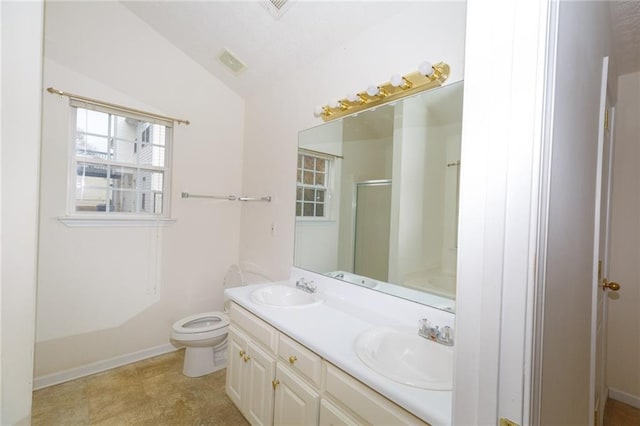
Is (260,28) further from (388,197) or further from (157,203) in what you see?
(157,203)

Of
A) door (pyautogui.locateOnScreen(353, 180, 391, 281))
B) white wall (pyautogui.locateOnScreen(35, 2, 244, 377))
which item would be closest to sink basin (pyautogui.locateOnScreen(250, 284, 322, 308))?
door (pyautogui.locateOnScreen(353, 180, 391, 281))

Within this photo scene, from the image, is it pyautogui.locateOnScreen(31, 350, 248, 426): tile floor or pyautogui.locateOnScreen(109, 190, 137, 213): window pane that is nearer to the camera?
pyautogui.locateOnScreen(31, 350, 248, 426): tile floor

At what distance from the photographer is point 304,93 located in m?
2.20

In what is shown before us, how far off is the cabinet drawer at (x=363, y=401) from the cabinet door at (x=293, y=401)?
4.6 inches

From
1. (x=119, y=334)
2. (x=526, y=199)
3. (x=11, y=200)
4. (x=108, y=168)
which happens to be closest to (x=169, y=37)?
(x=108, y=168)

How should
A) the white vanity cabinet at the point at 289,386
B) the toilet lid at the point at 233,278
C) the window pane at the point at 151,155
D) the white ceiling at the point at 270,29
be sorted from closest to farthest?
the white vanity cabinet at the point at 289,386
the white ceiling at the point at 270,29
the window pane at the point at 151,155
the toilet lid at the point at 233,278

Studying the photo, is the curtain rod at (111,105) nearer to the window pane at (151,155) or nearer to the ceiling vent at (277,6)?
the window pane at (151,155)

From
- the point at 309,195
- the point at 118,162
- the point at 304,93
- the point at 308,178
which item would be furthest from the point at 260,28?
the point at 118,162

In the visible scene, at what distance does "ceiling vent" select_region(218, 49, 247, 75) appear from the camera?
92.8 inches

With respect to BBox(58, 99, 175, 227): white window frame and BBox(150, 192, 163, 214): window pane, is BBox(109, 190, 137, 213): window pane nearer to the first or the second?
BBox(58, 99, 175, 227): white window frame

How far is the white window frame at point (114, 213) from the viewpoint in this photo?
→ 2127 millimetres

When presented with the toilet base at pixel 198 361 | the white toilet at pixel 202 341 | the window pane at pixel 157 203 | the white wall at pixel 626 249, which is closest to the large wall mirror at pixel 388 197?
the white toilet at pixel 202 341

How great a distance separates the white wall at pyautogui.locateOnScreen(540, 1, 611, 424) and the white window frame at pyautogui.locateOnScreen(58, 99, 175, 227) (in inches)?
104

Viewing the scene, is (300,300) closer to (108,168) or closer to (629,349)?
(108,168)
